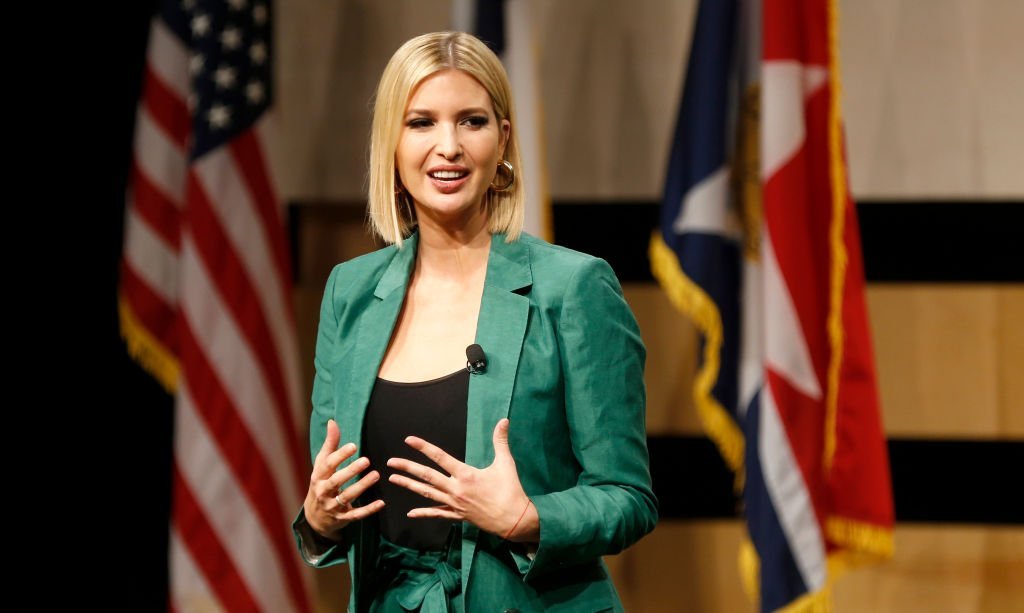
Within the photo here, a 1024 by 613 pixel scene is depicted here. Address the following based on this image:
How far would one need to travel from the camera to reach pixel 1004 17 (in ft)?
10.4

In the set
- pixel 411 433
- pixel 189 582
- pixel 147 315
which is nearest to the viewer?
pixel 411 433

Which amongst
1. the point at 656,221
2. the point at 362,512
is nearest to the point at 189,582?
the point at 656,221

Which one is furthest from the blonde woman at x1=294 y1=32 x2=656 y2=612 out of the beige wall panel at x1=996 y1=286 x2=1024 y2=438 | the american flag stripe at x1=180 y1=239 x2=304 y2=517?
the beige wall panel at x1=996 y1=286 x2=1024 y2=438

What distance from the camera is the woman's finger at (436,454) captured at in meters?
1.14

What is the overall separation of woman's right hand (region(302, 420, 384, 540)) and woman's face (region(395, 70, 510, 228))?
0.92 feet

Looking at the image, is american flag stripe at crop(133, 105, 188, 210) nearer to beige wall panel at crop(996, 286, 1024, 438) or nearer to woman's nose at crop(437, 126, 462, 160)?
woman's nose at crop(437, 126, 462, 160)

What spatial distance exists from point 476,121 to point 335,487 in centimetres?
43

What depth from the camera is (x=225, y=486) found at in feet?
9.96

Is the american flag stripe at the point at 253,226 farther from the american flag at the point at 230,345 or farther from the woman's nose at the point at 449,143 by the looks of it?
the woman's nose at the point at 449,143

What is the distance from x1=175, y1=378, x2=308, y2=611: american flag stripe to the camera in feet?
9.92

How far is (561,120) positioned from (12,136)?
1.56 meters

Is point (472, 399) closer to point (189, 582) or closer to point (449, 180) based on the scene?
point (449, 180)

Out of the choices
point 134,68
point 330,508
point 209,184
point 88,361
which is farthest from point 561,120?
point 330,508

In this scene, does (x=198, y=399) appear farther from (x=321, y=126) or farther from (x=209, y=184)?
(x=321, y=126)
